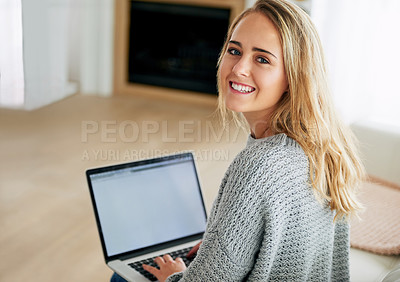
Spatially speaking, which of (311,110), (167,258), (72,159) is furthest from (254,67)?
(72,159)

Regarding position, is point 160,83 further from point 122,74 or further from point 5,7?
point 5,7

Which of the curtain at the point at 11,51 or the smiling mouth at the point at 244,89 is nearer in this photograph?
the smiling mouth at the point at 244,89

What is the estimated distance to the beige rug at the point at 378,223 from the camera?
1610mm

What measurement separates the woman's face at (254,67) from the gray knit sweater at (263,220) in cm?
12

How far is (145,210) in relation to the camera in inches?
56.6

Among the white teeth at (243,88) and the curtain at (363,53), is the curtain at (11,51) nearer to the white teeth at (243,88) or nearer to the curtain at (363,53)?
the curtain at (363,53)

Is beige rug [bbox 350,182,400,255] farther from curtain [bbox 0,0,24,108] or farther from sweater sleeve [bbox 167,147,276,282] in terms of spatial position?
curtain [bbox 0,0,24,108]

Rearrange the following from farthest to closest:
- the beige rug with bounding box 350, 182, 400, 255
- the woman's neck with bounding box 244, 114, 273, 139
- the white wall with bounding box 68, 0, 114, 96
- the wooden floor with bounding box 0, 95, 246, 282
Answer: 1. the white wall with bounding box 68, 0, 114, 96
2. the wooden floor with bounding box 0, 95, 246, 282
3. the beige rug with bounding box 350, 182, 400, 255
4. the woman's neck with bounding box 244, 114, 273, 139

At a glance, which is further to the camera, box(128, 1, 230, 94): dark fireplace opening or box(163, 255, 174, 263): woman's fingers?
box(128, 1, 230, 94): dark fireplace opening

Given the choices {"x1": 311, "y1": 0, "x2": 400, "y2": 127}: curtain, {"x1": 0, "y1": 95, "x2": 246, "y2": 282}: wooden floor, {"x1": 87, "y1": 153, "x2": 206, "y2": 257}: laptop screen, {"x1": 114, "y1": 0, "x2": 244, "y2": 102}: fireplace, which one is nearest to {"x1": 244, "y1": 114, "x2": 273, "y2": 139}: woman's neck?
{"x1": 87, "y1": 153, "x2": 206, "y2": 257}: laptop screen

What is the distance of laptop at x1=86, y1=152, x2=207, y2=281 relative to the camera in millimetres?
1357

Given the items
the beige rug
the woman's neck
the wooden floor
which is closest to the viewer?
the woman's neck

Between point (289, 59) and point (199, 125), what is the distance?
2.88 m

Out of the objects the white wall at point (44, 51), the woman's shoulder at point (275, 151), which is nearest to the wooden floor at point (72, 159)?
the white wall at point (44, 51)
